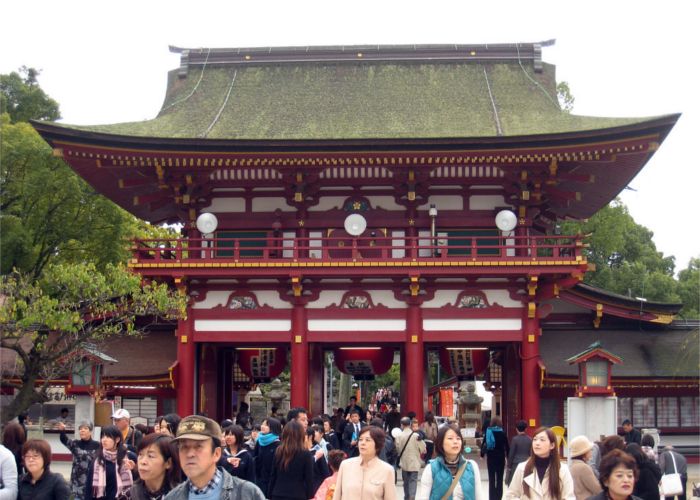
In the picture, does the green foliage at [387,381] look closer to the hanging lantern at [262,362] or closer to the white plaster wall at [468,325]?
the hanging lantern at [262,362]

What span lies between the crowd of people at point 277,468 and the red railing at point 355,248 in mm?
13268

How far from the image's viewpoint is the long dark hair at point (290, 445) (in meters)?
10.4

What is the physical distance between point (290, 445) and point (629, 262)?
4616 centimetres

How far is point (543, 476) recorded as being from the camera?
29.8 feet

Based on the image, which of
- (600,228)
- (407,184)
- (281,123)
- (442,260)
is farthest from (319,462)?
(600,228)

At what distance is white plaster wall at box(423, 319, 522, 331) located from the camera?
87.5 ft

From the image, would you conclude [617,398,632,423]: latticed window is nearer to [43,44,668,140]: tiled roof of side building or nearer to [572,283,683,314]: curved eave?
[572,283,683,314]: curved eave

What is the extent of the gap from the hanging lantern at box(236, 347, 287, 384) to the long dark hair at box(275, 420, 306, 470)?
20.5 m

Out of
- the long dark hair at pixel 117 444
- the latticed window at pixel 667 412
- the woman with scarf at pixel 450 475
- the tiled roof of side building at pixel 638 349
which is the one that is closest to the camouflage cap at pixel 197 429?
the woman with scarf at pixel 450 475

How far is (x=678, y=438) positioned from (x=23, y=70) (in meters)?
29.5

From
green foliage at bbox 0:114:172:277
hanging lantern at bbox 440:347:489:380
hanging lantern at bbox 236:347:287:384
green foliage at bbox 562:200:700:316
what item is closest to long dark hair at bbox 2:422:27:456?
hanging lantern at bbox 236:347:287:384

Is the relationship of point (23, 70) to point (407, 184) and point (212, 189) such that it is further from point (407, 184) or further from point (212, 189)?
point (407, 184)

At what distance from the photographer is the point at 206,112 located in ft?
102

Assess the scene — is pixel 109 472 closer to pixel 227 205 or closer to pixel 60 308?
pixel 60 308
